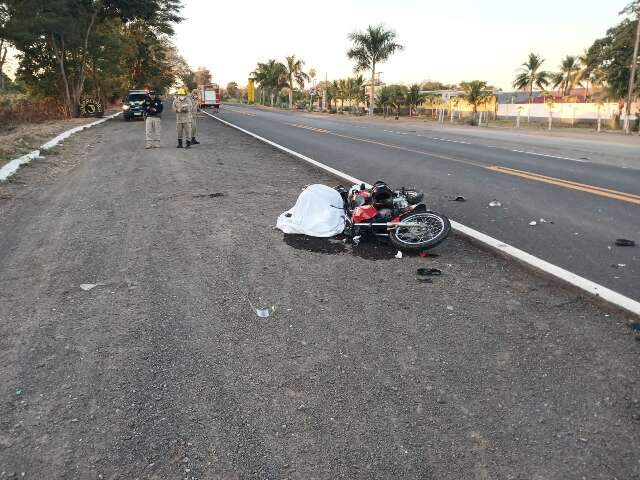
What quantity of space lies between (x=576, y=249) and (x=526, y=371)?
3.08 m

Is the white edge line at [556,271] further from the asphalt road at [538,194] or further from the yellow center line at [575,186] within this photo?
the yellow center line at [575,186]

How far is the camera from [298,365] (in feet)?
10.9

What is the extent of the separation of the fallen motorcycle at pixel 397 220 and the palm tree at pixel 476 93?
46130mm

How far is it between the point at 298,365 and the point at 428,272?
221 centimetres

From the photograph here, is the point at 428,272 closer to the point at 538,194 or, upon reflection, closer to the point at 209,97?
the point at 538,194

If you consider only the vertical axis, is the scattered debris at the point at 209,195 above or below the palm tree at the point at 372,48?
below

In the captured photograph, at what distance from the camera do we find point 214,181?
9844 millimetres

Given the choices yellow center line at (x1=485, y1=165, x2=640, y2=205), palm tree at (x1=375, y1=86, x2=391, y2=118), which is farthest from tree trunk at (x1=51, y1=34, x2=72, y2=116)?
palm tree at (x1=375, y1=86, x2=391, y2=118)

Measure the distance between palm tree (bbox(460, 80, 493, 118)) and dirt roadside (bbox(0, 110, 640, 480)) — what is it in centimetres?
4656

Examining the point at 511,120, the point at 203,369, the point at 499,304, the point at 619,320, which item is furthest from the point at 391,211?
the point at 511,120

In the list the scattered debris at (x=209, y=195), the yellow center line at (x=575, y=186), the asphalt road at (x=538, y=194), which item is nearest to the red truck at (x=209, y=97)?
the asphalt road at (x=538, y=194)

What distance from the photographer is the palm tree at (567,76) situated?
7731 centimetres

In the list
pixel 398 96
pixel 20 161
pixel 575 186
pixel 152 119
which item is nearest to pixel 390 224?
pixel 575 186

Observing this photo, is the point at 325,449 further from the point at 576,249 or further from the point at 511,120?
the point at 511,120
